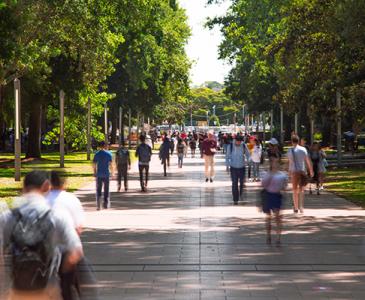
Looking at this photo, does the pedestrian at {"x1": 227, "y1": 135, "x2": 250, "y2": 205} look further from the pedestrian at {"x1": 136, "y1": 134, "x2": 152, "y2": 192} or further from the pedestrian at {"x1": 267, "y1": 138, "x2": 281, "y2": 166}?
the pedestrian at {"x1": 136, "y1": 134, "x2": 152, "y2": 192}

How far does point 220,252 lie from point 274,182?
55.5 inches

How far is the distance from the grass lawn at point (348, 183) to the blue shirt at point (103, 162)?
20.1 feet

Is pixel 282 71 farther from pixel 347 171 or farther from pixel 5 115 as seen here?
pixel 5 115

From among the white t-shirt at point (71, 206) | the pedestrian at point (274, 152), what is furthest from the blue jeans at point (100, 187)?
the white t-shirt at point (71, 206)

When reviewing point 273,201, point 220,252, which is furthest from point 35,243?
point 273,201

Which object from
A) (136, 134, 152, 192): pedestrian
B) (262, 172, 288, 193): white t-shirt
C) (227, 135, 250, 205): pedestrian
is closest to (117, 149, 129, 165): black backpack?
(136, 134, 152, 192): pedestrian

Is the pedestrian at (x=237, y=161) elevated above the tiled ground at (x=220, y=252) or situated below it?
above

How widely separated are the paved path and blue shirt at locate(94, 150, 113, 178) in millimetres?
813

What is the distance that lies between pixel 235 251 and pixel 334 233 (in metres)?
2.94

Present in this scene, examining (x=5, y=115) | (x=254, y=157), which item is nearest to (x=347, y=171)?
(x=254, y=157)

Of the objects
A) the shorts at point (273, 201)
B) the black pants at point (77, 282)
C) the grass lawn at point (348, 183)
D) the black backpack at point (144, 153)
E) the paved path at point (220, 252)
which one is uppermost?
the black backpack at point (144, 153)

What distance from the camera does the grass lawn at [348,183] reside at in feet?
80.1

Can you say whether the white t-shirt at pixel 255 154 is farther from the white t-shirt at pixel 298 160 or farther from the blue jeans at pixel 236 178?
the white t-shirt at pixel 298 160

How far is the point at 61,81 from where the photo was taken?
133ft
